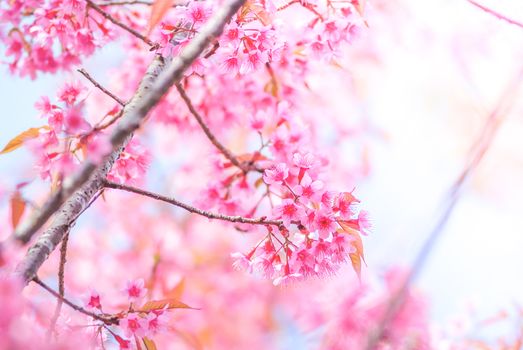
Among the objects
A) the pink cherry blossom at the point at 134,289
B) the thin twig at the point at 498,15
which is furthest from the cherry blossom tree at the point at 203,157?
the thin twig at the point at 498,15

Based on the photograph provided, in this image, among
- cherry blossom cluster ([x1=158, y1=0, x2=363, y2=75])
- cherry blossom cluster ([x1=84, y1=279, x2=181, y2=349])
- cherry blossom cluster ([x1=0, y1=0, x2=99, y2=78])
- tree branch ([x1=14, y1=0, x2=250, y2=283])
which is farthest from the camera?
cherry blossom cluster ([x1=0, y1=0, x2=99, y2=78])

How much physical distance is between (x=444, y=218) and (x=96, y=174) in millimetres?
685

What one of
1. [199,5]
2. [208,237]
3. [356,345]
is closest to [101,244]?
[208,237]

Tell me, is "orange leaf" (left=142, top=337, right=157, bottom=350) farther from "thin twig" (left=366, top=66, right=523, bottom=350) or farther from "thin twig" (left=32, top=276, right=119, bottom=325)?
"thin twig" (left=366, top=66, right=523, bottom=350)

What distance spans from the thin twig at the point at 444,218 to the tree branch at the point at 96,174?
51 cm

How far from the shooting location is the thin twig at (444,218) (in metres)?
0.93

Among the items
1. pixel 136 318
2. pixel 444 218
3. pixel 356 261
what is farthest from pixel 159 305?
pixel 444 218

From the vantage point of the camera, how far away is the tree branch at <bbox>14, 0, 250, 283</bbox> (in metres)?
0.81

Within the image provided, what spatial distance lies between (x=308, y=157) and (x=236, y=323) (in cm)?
442

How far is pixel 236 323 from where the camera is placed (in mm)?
5453

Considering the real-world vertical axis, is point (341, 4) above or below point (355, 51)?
below

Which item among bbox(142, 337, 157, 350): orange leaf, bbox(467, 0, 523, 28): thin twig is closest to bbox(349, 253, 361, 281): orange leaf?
bbox(142, 337, 157, 350): orange leaf

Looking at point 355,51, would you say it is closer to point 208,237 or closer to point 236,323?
point 208,237

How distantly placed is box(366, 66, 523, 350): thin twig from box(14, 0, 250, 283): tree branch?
51 centimetres
